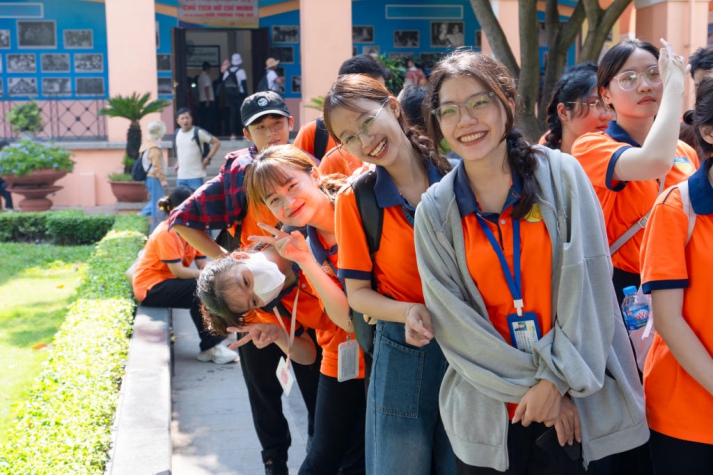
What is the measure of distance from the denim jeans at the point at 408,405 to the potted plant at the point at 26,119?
1570cm

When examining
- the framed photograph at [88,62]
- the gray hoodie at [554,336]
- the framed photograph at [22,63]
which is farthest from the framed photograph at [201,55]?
the gray hoodie at [554,336]

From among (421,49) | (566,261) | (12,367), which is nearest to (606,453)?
(566,261)

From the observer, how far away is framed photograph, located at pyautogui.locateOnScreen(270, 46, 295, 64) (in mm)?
20453

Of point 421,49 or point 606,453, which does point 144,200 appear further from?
point 606,453

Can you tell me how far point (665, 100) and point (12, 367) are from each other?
5.94 metres

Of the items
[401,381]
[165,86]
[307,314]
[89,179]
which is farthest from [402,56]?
[401,381]

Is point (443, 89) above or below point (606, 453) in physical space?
above

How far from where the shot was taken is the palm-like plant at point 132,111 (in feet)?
50.9

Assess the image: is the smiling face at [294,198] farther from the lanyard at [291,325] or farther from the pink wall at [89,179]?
the pink wall at [89,179]

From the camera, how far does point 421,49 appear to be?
67.1 ft

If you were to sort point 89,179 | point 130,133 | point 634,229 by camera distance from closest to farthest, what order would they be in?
point 634,229, point 130,133, point 89,179

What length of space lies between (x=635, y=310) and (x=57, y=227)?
1224 centimetres

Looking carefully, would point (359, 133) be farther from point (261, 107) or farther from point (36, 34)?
point (36, 34)

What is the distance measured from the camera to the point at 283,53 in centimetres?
2050
